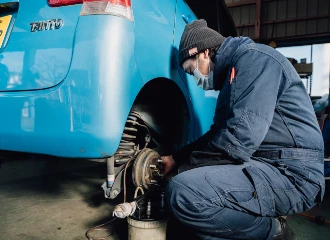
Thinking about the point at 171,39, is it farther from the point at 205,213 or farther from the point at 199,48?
the point at 205,213

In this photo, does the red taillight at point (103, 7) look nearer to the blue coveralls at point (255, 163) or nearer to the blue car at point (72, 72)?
the blue car at point (72, 72)

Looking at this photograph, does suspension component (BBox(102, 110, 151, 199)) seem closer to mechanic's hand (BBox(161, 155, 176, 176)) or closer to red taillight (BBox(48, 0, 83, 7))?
mechanic's hand (BBox(161, 155, 176, 176))

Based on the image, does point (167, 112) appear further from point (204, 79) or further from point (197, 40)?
point (197, 40)

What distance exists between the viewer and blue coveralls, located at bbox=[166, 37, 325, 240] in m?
1.06

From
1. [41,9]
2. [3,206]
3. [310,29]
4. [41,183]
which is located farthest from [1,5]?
[310,29]

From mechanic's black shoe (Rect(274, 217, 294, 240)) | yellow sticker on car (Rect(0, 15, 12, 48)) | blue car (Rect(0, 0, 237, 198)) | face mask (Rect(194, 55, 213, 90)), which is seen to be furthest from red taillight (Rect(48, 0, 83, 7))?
mechanic's black shoe (Rect(274, 217, 294, 240))

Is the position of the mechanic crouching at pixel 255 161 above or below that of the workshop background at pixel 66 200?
above

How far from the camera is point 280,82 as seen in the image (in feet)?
3.65

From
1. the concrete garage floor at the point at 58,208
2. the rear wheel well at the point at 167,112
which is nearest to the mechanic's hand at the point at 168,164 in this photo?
the rear wheel well at the point at 167,112

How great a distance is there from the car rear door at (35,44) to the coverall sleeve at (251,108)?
0.68 metres

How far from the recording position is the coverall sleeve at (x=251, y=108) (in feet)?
3.43

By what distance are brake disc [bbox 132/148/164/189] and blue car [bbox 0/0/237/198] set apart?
0.42ft

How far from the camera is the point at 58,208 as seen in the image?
1.92 metres

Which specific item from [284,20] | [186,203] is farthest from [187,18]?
[284,20]
